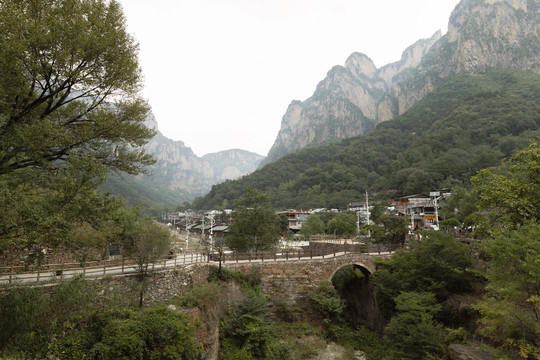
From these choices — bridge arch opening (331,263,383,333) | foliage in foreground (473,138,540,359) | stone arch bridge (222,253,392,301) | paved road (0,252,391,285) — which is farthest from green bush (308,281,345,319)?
foliage in foreground (473,138,540,359)

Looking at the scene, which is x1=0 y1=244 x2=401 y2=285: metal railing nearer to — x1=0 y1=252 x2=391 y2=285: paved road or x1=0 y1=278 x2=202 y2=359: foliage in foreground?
x1=0 y1=252 x2=391 y2=285: paved road

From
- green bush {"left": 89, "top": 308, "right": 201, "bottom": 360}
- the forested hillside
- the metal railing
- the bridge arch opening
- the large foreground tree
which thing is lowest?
the bridge arch opening

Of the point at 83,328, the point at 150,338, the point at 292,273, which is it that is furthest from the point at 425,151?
the point at 83,328

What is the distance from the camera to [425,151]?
3447 inches

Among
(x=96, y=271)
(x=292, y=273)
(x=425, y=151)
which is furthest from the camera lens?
(x=425, y=151)

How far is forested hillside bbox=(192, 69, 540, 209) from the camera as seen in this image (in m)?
71.6

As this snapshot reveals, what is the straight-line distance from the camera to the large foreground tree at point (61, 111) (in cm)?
777

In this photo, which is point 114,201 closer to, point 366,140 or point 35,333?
point 35,333

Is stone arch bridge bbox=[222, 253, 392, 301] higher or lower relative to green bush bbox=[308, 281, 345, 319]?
higher

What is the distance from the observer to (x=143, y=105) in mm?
12125

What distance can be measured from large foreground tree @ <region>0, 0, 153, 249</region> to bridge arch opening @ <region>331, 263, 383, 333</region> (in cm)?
2081

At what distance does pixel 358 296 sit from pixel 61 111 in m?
28.6

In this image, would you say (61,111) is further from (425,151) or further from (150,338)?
(425,151)

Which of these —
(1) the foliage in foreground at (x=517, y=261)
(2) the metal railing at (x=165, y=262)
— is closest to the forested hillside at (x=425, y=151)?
(2) the metal railing at (x=165, y=262)
